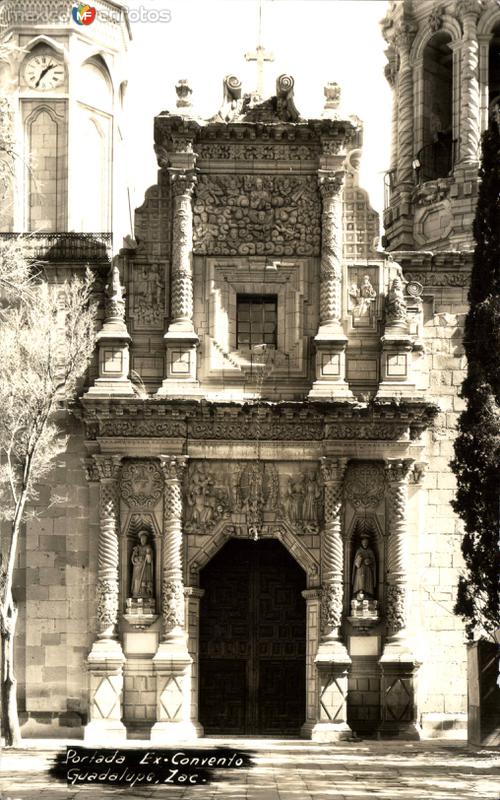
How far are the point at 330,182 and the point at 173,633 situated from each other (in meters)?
9.61

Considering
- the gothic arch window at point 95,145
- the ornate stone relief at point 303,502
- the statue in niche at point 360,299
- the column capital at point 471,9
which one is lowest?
the ornate stone relief at point 303,502

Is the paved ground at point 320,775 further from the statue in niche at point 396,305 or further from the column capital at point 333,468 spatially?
the statue in niche at point 396,305

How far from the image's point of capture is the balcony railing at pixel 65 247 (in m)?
40.4

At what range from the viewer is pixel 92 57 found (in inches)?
1767

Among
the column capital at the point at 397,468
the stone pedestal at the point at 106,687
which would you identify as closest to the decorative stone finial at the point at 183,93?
the column capital at the point at 397,468

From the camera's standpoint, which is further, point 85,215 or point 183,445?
point 85,215

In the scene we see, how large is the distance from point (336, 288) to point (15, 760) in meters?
12.0

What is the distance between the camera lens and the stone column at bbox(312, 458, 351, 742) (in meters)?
38.7

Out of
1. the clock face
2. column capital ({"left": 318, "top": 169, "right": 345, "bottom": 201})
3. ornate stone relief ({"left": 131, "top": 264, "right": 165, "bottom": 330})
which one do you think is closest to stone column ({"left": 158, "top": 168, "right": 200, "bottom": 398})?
ornate stone relief ({"left": 131, "top": 264, "right": 165, "bottom": 330})

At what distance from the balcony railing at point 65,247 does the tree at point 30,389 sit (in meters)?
0.56

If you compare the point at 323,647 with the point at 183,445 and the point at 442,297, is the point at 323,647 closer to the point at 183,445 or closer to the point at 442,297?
the point at 183,445

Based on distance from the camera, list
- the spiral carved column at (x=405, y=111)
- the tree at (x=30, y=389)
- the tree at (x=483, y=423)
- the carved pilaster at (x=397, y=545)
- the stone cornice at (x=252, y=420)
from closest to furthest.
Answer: the tree at (x=483, y=423) < the tree at (x=30, y=389) < the carved pilaster at (x=397, y=545) < the stone cornice at (x=252, y=420) < the spiral carved column at (x=405, y=111)

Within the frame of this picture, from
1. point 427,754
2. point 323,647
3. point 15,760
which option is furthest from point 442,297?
point 15,760

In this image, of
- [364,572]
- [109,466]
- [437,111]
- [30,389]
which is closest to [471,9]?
[437,111]
